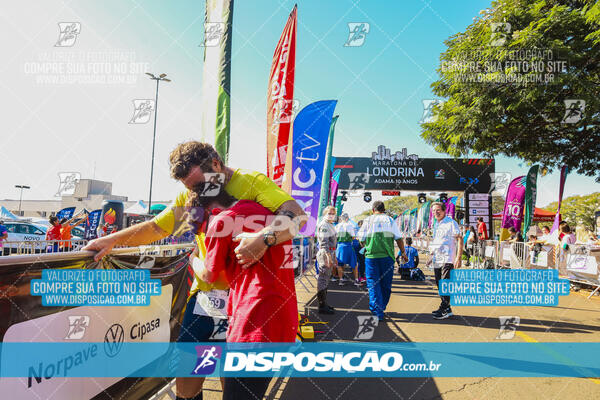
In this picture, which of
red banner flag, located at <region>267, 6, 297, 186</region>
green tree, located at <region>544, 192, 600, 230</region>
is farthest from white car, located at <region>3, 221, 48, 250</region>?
green tree, located at <region>544, 192, 600, 230</region>

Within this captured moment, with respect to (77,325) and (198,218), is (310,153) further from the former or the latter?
(77,325)

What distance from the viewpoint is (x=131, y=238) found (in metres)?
2.06

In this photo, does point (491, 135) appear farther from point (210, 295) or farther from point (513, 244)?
point (210, 295)

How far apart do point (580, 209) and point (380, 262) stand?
60.9 metres

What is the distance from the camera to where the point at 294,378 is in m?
3.63

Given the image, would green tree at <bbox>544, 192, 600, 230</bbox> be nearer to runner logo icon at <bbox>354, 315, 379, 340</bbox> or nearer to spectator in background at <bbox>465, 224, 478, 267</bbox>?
spectator in background at <bbox>465, 224, 478, 267</bbox>

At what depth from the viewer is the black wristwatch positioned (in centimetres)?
147

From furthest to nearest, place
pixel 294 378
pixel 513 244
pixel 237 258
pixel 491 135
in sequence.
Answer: pixel 513 244 → pixel 491 135 → pixel 294 378 → pixel 237 258

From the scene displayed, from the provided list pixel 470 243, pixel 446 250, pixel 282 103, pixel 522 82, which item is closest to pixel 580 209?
pixel 470 243

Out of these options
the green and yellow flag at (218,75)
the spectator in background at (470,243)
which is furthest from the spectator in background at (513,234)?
the green and yellow flag at (218,75)

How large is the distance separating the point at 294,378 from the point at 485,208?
17.7m

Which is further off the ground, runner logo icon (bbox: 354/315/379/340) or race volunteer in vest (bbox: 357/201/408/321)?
race volunteer in vest (bbox: 357/201/408/321)

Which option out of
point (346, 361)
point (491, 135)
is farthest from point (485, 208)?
point (346, 361)

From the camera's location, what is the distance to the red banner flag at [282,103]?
546 centimetres
